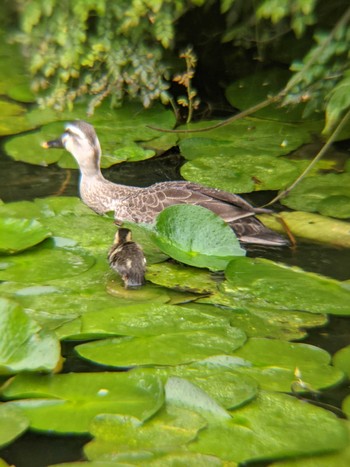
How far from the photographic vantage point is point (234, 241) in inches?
217

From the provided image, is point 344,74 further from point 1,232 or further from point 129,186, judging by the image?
point 1,232

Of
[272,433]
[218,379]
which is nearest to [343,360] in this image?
[218,379]

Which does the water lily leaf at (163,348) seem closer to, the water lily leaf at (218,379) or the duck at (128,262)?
the water lily leaf at (218,379)

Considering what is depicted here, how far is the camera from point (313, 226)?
5.91 m

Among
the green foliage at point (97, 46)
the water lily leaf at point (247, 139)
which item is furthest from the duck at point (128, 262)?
the green foliage at point (97, 46)

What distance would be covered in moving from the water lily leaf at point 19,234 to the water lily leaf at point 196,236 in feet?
2.24

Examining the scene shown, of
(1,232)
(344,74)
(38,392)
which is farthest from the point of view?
(344,74)

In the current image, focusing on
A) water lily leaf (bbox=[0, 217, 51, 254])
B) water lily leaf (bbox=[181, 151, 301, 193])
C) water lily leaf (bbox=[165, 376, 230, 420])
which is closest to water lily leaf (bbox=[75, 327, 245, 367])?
water lily leaf (bbox=[165, 376, 230, 420])

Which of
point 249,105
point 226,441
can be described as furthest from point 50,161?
point 226,441

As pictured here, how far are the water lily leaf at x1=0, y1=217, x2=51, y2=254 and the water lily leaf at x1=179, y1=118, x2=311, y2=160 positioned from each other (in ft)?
6.03

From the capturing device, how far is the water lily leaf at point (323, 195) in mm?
6145

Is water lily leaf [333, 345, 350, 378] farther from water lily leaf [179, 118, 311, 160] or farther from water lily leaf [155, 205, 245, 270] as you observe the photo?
water lily leaf [179, 118, 311, 160]

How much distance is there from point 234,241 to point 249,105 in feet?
8.15

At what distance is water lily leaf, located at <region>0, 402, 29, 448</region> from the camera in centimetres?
372
